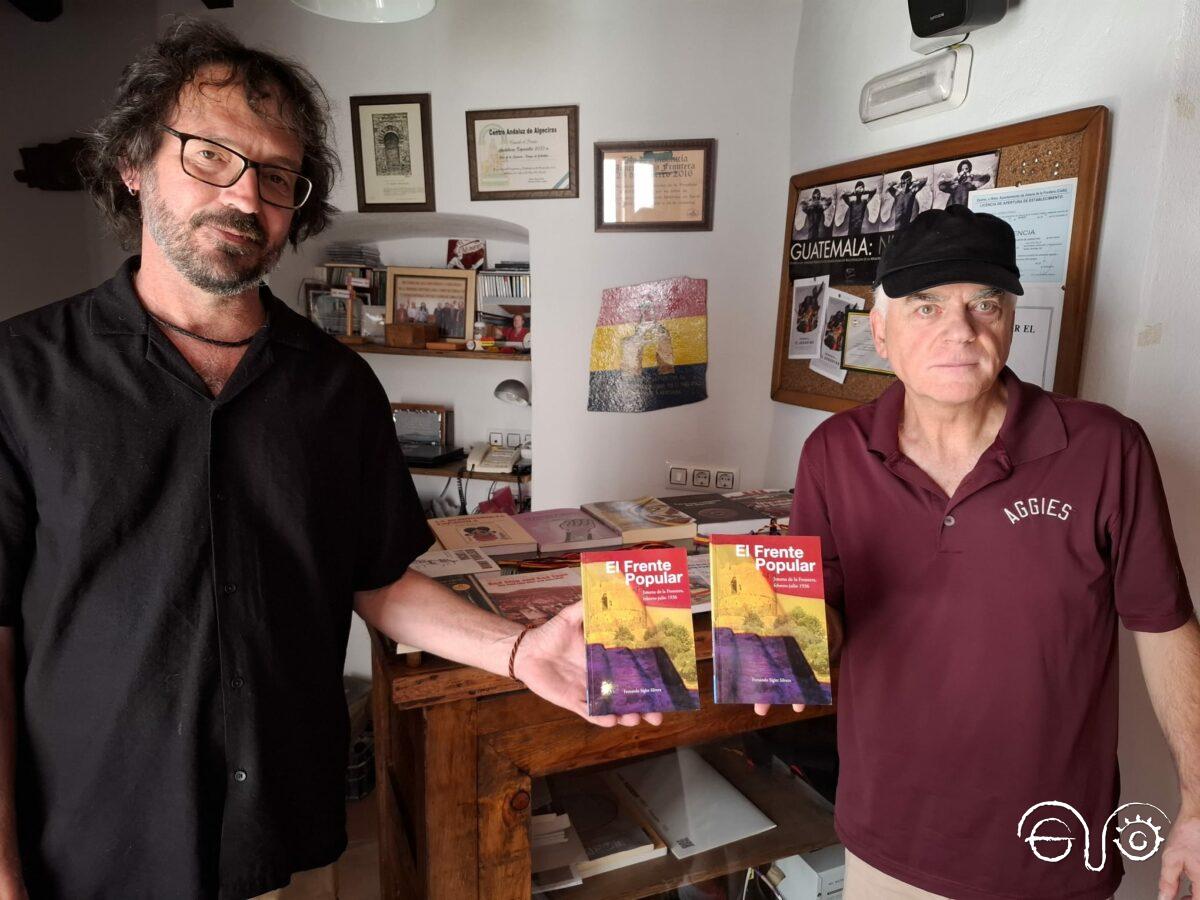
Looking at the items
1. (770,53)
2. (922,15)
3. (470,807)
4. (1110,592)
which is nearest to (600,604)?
(470,807)

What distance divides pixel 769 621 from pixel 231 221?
35.3 inches

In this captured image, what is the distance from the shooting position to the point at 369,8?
192 cm

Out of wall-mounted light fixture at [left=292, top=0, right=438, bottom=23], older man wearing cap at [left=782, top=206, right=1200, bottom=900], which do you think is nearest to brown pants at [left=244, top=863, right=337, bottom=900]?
older man wearing cap at [left=782, top=206, right=1200, bottom=900]

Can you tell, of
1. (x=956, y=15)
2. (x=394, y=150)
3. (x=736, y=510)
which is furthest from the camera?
(x=394, y=150)

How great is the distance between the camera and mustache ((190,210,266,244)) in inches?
40.1

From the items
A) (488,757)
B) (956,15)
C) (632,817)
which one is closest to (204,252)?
(488,757)

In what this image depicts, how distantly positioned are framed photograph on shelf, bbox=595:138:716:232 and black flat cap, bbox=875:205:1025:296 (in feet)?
4.71

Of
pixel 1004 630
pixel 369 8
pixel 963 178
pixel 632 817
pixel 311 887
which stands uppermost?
pixel 369 8

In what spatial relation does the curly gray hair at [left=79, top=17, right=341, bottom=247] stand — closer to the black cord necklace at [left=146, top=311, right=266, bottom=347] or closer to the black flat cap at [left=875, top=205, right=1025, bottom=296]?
the black cord necklace at [left=146, top=311, right=266, bottom=347]

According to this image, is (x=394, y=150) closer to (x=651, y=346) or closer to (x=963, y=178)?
(x=651, y=346)

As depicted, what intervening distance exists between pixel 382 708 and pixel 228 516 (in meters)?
0.71

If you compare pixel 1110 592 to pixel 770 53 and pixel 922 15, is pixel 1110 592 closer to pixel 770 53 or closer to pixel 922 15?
pixel 922 15

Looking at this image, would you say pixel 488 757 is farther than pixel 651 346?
No

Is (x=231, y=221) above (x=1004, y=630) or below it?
above
